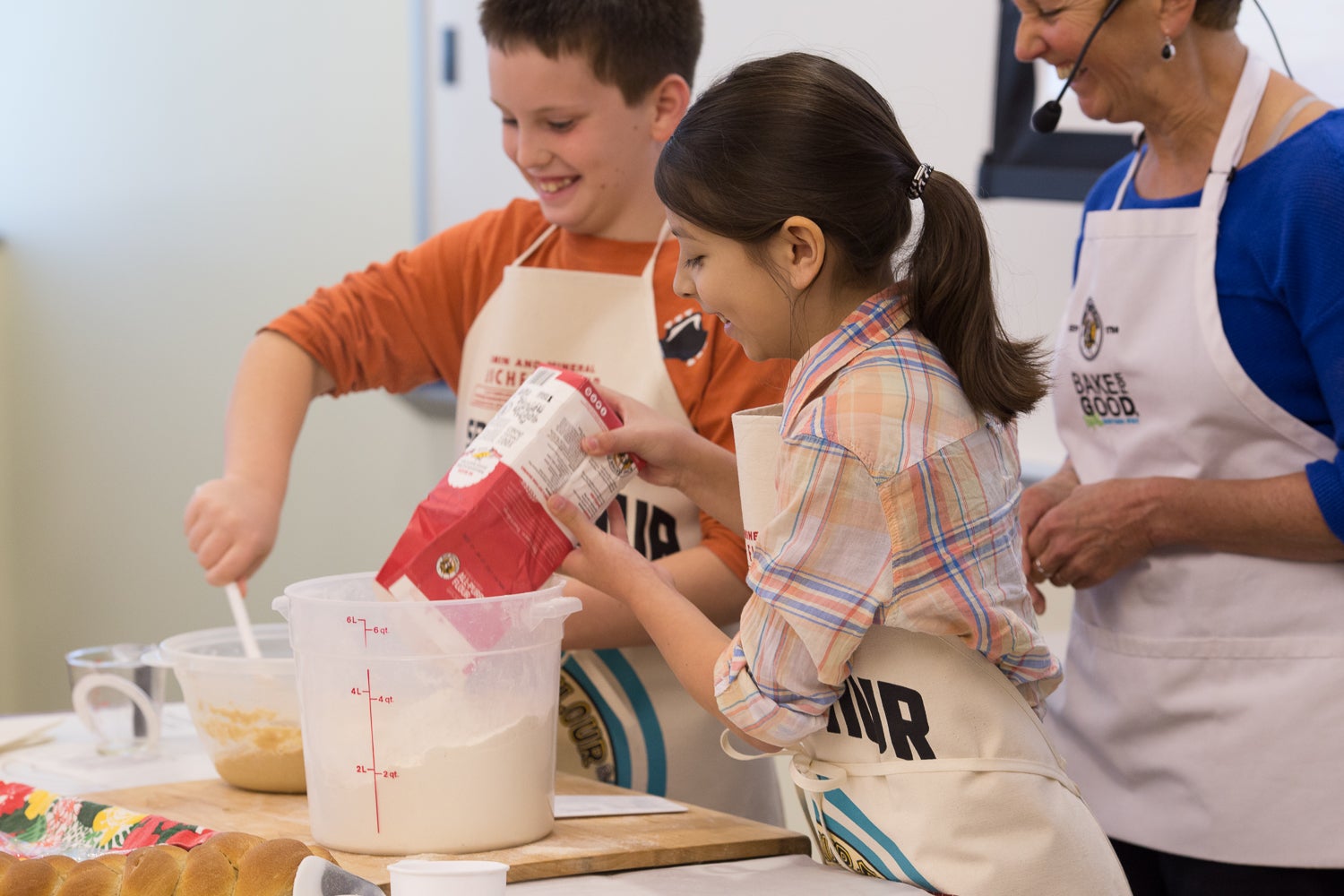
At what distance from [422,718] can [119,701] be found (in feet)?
1.59

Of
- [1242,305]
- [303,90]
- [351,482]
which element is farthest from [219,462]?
[1242,305]

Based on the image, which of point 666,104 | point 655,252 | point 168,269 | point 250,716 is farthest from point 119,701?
point 168,269

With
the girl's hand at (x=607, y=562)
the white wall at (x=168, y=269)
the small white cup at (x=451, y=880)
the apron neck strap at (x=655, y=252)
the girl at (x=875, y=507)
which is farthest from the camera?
the white wall at (x=168, y=269)

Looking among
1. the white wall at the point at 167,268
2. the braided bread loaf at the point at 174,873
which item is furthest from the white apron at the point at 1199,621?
the white wall at the point at 167,268

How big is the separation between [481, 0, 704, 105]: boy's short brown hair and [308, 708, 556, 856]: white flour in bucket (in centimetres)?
62

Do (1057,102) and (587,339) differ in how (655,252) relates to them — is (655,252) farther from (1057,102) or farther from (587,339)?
(1057,102)

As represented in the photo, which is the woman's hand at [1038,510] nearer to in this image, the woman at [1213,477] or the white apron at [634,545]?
the woman at [1213,477]

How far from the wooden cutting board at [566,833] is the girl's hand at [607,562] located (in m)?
0.17

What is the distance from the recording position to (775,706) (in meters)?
0.93

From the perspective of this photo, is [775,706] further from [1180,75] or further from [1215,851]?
[1180,75]

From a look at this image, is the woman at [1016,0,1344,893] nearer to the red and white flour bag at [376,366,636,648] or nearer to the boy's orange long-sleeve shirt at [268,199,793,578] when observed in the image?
the boy's orange long-sleeve shirt at [268,199,793,578]

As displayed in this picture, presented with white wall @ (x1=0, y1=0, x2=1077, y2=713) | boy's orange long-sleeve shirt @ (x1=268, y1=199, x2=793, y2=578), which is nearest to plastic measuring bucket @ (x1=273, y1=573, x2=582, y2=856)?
boy's orange long-sleeve shirt @ (x1=268, y1=199, x2=793, y2=578)

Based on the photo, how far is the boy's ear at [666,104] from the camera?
1.34 meters

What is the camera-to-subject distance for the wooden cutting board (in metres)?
0.97
